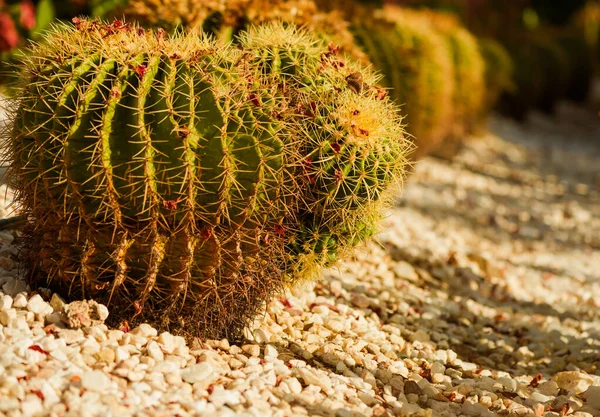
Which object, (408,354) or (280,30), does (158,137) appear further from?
(408,354)

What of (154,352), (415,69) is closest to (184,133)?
(154,352)

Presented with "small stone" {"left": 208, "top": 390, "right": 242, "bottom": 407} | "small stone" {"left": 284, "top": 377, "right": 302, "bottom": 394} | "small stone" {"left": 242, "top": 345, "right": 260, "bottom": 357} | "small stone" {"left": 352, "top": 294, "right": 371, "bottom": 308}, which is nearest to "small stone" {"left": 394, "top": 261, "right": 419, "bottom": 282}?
"small stone" {"left": 352, "top": 294, "right": 371, "bottom": 308}

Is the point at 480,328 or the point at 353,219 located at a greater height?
the point at 353,219

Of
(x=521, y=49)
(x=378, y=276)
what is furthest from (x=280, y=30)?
(x=521, y=49)

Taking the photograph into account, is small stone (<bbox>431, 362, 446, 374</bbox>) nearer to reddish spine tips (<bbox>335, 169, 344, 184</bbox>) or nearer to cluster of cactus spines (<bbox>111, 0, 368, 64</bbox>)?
reddish spine tips (<bbox>335, 169, 344, 184</bbox>)

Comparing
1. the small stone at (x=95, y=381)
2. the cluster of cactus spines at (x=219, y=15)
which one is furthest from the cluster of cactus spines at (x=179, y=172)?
the cluster of cactus spines at (x=219, y=15)

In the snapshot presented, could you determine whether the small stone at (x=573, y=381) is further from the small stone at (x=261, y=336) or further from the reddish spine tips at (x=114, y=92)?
the reddish spine tips at (x=114, y=92)

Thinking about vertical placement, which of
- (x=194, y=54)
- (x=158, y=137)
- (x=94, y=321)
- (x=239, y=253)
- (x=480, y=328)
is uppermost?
(x=194, y=54)
